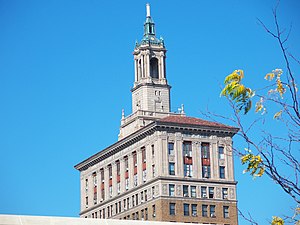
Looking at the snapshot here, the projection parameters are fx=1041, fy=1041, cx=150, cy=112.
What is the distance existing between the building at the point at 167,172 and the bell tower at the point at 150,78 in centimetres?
160

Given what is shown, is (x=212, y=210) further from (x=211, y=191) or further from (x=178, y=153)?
(x=178, y=153)

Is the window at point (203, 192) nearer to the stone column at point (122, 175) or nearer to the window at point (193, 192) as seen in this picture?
the window at point (193, 192)

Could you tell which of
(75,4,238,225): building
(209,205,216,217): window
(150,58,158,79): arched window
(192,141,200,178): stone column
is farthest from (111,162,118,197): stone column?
(150,58,158,79): arched window

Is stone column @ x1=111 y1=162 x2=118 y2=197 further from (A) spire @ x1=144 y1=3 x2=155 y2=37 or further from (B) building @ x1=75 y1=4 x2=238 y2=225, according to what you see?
(A) spire @ x1=144 y1=3 x2=155 y2=37

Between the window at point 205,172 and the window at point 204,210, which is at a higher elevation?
the window at point 205,172

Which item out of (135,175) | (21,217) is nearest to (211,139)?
(135,175)

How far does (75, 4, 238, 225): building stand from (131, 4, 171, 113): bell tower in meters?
1.60

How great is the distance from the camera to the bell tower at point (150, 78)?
6348 inches

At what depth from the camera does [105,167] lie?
519 ft

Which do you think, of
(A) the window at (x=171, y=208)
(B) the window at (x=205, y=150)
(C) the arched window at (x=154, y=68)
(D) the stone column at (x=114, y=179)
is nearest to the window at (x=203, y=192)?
(B) the window at (x=205, y=150)

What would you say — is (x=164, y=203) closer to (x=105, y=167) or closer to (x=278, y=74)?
(x=105, y=167)

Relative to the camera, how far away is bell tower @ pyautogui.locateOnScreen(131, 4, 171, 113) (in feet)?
529

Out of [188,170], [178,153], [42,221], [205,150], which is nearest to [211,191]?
[188,170]

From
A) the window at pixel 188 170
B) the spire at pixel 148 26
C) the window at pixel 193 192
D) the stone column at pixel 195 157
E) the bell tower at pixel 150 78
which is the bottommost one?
the window at pixel 193 192
